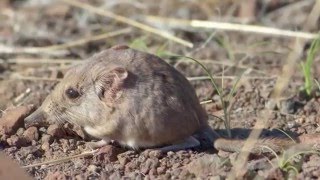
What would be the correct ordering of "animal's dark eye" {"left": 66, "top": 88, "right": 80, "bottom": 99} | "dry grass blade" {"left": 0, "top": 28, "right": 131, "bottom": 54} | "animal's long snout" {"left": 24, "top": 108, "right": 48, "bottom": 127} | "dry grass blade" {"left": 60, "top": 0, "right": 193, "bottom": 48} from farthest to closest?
"dry grass blade" {"left": 0, "top": 28, "right": 131, "bottom": 54}
"dry grass blade" {"left": 60, "top": 0, "right": 193, "bottom": 48}
"animal's long snout" {"left": 24, "top": 108, "right": 48, "bottom": 127}
"animal's dark eye" {"left": 66, "top": 88, "right": 80, "bottom": 99}

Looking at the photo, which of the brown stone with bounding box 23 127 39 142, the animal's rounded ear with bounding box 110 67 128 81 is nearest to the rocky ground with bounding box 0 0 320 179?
the brown stone with bounding box 23 127 39 142

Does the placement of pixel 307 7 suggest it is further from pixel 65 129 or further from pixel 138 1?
pixel 65 129

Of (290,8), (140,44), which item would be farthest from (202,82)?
(290,8)

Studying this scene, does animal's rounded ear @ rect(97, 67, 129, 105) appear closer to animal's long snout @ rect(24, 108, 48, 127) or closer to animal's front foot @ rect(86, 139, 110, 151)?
animal's front foot @ rect(86, 139, 110, 151)

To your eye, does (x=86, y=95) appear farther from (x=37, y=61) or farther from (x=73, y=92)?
(x=37, y=61)

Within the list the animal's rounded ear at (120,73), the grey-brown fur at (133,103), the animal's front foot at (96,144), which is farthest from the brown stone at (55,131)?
the animal's rounded ear at (120,73)

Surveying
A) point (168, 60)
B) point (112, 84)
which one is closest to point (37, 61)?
point (168, 60)
